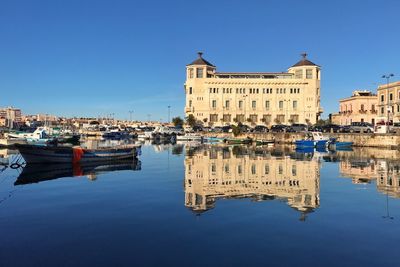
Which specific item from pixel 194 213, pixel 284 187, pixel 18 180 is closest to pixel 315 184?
pixel 284 187

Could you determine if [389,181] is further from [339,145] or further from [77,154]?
[339,145]

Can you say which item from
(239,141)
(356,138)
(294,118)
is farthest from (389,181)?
(294,118)

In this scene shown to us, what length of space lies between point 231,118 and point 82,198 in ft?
358

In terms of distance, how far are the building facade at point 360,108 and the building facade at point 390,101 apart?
9.04 metres

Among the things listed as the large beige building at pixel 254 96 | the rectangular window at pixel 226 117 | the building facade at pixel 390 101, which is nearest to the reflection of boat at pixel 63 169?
the building facade at pixel 390 101

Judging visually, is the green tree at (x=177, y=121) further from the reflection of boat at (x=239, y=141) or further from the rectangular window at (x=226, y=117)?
the reflection of boat at (x=239, y=141)

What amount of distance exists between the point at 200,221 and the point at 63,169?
21.6 meters

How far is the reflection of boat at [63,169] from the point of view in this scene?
27.5m

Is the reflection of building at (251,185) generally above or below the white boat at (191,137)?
below

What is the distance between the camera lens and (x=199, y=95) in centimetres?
12650

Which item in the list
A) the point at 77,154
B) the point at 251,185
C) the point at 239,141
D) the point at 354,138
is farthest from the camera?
the point at 239,141

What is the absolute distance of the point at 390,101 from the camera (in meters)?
91.3

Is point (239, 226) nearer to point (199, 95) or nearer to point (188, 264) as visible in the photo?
point (188, 264)

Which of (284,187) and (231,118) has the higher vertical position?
(231,118)
